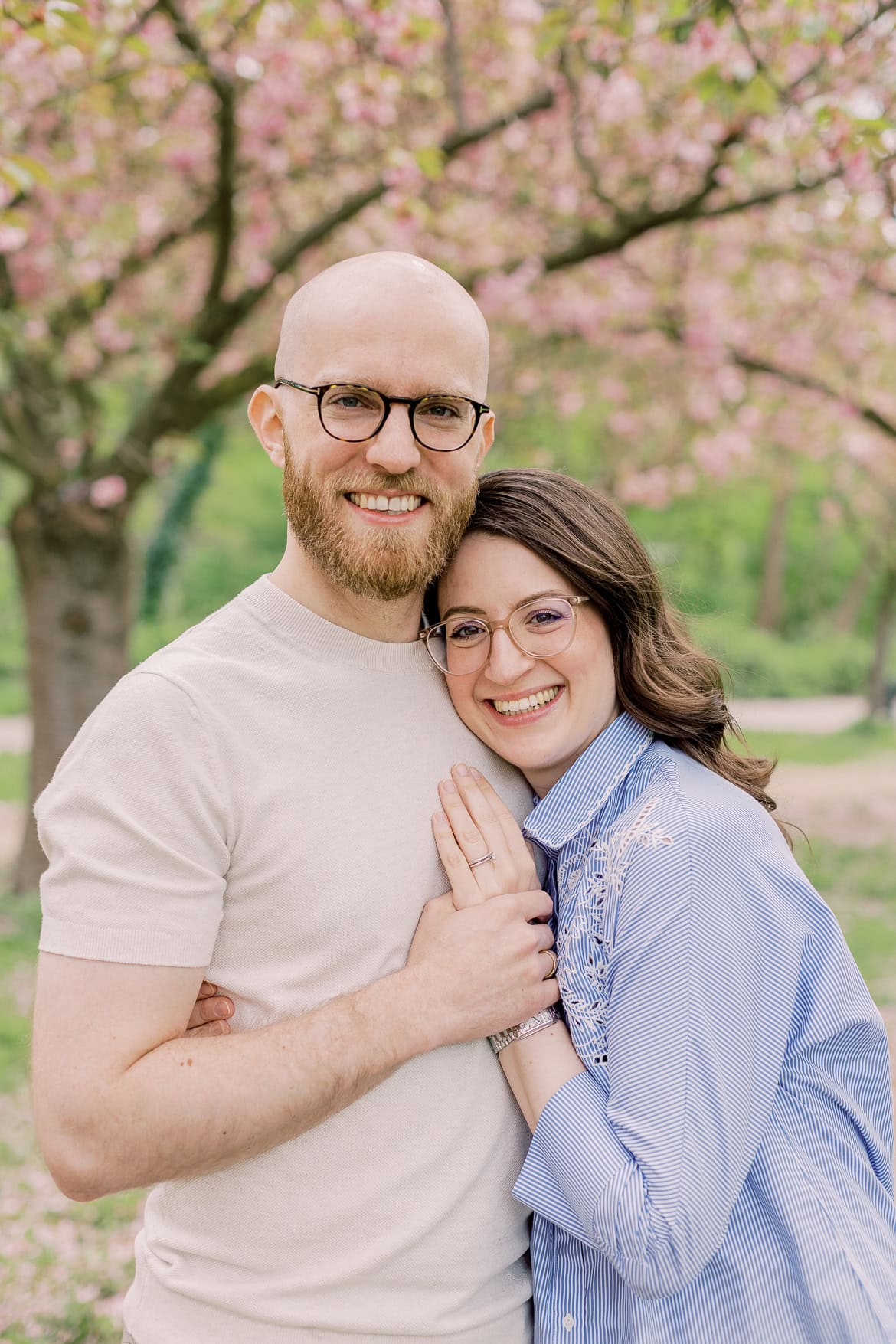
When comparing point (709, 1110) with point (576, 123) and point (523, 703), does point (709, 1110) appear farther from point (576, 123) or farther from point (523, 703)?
point (576, 123)

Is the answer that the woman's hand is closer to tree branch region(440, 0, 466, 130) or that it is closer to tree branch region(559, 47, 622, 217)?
tree branch region(559, 47, 622, 217)

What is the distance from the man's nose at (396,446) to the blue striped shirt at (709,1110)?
2.44 ft

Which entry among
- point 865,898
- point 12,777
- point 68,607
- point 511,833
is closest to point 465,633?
point 511,833

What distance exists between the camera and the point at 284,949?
1952 millimetres

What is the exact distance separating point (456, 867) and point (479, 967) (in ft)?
0.63

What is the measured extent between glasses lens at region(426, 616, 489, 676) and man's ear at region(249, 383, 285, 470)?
0.47 meters

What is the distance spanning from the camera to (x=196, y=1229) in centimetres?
193

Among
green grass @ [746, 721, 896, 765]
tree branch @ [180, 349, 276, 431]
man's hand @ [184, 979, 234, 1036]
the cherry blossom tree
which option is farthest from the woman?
green grass @ [746, 721, 896, 765]

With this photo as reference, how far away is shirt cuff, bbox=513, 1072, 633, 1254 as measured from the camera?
70.6 inches

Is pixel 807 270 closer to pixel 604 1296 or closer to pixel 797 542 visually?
pixel 604 1296

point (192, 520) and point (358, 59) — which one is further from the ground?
point (358, 59)

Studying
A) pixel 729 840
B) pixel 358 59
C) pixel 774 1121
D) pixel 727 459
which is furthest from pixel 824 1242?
pixel 727 459

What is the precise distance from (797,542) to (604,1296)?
34.4 meters

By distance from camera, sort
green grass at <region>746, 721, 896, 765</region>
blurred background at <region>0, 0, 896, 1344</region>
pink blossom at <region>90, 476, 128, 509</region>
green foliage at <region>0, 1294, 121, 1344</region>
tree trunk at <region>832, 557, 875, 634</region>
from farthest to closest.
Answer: tree trunk at <region>832, 557, 875, 634</region> → green grass at <region>746, 721, 896, 765</region> → pink blossom at <region>90, 476, 128, 509</region> → blurred background at <region>0, 0, 896, 1344</region> → green foliage at <region>0, 1294, 121, 1344</region>
